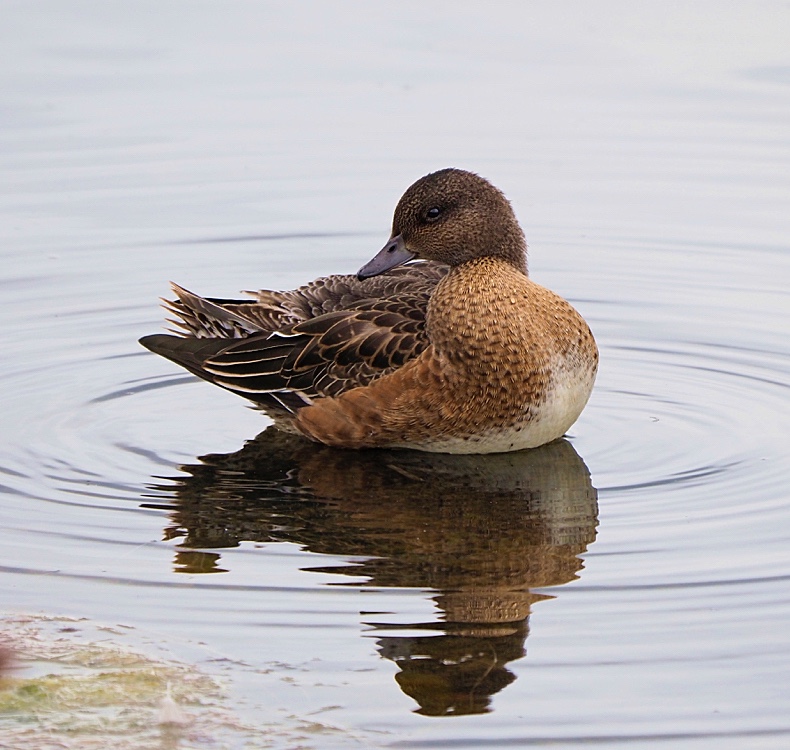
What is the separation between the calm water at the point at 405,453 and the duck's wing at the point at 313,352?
0.25 metres

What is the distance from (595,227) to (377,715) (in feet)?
20.4

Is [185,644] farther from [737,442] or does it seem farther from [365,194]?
[365,194]

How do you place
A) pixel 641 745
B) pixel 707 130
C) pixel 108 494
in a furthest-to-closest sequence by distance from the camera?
1. pixel 707 130
2. pixel 108 494
3. pixel 641 745

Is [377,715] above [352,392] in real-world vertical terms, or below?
below

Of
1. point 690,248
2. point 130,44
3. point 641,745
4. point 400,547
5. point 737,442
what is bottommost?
point 641,745

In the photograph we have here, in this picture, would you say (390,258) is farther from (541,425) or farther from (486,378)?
(541,425)

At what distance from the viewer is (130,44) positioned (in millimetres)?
14164

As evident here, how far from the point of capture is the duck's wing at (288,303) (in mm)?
7996

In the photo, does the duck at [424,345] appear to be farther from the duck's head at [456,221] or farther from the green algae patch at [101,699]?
the green algae patch at [101,699]

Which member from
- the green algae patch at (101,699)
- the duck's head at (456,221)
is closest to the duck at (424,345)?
the duck's head at (456,221)

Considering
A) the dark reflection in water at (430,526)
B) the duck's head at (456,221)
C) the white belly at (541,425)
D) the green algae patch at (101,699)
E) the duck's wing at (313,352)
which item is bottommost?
the green algae patch at (101,699)

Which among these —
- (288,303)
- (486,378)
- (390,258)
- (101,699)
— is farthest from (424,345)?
(101,699)

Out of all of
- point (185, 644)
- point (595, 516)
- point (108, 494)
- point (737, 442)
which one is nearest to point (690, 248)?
point (737, 442)

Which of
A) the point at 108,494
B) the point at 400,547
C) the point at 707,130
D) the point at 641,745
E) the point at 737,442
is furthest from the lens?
the point at 707,130
